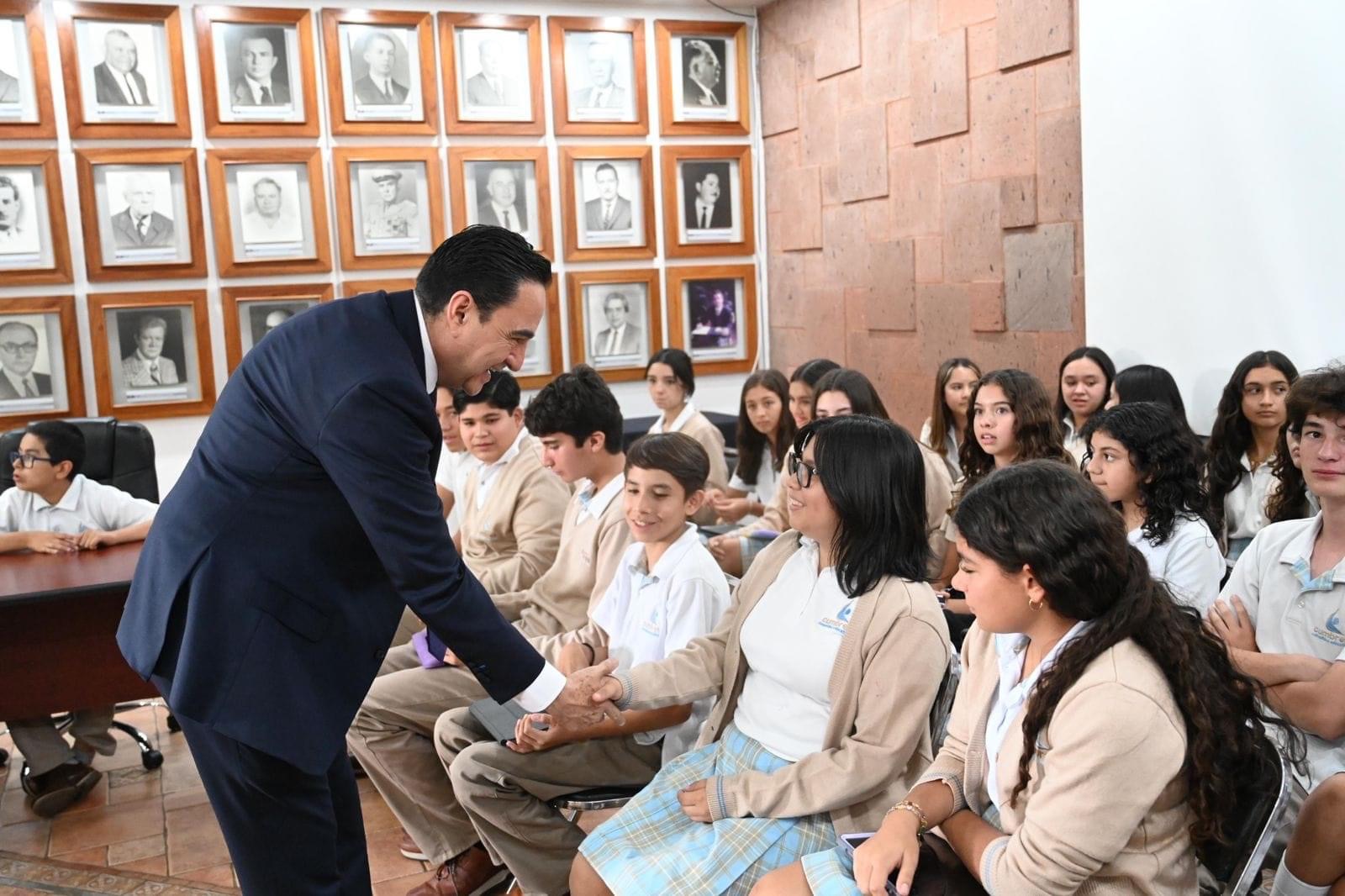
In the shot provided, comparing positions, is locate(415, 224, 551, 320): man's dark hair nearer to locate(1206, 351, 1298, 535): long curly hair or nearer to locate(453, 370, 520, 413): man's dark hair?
locate(453, 370, 520, 413): man's dark hair

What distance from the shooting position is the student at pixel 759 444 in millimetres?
4754

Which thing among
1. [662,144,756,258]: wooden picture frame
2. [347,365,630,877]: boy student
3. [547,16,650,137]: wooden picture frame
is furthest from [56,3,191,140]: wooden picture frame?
[347,365,630,877]: boy student

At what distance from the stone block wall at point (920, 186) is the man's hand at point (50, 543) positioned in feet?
12.3

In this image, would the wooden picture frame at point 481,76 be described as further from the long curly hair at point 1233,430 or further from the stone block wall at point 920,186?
the long curly hair at point 1233,430

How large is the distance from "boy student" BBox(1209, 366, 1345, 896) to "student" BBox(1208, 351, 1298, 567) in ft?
3.70

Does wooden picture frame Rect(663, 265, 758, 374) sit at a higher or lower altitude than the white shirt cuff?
higher

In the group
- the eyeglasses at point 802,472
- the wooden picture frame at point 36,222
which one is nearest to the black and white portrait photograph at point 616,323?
the wooden picture frame at point 36,222

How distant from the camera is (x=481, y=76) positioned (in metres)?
6.46

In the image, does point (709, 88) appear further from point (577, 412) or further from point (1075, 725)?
point (1075, 725)

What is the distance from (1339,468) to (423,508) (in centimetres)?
176

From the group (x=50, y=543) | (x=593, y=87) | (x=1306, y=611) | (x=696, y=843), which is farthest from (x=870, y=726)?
(x=593, y=87)

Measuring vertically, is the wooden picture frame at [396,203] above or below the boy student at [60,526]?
above

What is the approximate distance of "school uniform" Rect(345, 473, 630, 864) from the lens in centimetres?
309

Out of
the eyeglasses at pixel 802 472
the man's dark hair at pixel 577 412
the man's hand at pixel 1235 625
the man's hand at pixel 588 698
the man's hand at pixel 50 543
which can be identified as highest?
the man's dark hair at pixel 577 412
